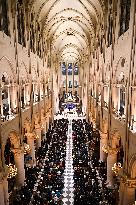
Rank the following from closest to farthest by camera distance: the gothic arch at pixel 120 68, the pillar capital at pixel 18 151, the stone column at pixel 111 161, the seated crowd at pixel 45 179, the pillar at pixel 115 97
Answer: the gothic arch at pixel 120 68
the seated crowd at pixel 45 179
the pillar at pixel 115 97
the pillar capital at pixel 18 151
the stone column at pixel 111 161

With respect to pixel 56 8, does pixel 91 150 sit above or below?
below

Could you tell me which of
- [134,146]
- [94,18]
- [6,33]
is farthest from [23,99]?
[94,18]

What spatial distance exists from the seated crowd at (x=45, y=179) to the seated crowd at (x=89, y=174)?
50.0 inches

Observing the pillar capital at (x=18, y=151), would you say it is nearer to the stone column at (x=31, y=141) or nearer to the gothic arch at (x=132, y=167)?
the stone column at (x=31, y=141)

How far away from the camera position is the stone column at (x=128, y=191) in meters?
11.7

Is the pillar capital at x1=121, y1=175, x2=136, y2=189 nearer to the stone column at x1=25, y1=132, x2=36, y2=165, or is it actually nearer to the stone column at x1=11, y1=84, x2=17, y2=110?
the stone column at x1=11, y1=84, x2=17, y2=110

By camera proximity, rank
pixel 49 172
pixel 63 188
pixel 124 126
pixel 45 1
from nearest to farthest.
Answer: pixel 124 126 < pixel 63 188 < pixel 49 172 < pixel 45 1

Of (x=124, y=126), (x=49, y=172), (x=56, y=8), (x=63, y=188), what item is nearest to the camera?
(x=124, y=126)

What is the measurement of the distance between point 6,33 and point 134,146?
9.65m

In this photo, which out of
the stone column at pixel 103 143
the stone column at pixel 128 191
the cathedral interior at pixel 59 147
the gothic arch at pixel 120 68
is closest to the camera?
the stone column at pixel 128 191

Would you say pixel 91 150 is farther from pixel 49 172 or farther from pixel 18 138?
pixel 18 138

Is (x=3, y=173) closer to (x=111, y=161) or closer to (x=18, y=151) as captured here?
(x=18, y=151)

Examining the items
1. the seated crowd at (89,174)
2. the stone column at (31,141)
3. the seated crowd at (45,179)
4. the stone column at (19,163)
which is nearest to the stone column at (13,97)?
the stone column at (19,163)

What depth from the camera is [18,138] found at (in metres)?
15.5
